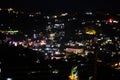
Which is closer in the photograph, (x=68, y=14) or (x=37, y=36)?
(x=37, y=36)

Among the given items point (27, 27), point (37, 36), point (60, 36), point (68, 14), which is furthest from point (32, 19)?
point (68, 14)

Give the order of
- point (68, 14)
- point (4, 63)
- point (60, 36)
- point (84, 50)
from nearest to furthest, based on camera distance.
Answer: point (4, 63), point (84, 50), point (60, 36), point (68, 14)

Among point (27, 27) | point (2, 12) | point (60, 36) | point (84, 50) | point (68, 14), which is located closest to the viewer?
point (2, 12)

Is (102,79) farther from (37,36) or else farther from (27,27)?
(37,36)

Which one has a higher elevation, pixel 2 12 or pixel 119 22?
pixel 2 12

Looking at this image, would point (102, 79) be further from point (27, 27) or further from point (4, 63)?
point (27, 27)

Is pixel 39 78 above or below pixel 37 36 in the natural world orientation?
above

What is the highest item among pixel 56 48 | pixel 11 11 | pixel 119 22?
pixel 11 11

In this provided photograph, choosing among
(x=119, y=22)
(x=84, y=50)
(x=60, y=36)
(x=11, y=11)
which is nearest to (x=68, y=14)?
(x=60, y=36)

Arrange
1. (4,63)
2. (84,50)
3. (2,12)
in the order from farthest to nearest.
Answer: (84,50) < (2,12) < (4,63)
